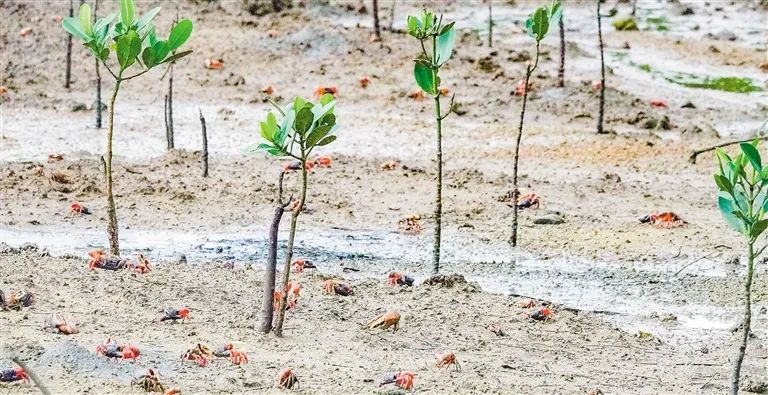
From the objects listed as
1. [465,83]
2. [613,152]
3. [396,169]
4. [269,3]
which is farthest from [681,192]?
[269,3]

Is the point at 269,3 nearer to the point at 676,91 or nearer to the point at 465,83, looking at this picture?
the point at 465,83

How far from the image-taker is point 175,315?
6.22 meters

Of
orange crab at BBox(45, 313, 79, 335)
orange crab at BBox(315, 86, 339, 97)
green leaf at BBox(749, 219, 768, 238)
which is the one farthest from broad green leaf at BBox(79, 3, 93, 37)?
orange crab at BBox(315, 86, 339, 97)

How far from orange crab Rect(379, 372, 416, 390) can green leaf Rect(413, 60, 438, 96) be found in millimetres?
2505

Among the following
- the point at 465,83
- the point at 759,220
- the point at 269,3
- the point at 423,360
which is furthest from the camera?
the point at 269,3

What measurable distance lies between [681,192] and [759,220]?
6005 mm

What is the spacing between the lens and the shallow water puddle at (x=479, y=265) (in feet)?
26.0

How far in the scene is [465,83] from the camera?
15062mm

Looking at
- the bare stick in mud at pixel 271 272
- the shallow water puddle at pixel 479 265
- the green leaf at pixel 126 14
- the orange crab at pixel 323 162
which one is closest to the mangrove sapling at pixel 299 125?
the bare stick in mud at pixel 271 272

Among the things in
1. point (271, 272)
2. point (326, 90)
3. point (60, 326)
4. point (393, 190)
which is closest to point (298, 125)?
point (271, 272)

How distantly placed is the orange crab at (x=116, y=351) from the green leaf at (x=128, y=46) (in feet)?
5.82

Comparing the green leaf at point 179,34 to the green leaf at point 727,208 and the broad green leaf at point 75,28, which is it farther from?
the green leaf at point 727,208

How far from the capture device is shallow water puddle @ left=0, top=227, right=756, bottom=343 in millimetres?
7926

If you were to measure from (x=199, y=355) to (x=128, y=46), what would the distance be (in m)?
1.85
